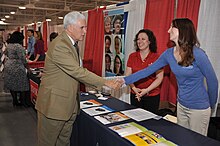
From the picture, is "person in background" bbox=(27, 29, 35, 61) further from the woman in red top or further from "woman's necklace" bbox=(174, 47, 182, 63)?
"woman's necklace" bbox=(174, 47, 182, 63)

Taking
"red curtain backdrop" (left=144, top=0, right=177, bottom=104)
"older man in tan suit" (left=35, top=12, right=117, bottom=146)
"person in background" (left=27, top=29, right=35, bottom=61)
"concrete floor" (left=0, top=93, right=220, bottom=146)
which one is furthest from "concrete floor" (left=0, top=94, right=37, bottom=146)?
"person in background" (left=27, top=29, right=35, bottom=61)

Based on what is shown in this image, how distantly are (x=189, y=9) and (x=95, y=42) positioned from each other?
2.31 metres

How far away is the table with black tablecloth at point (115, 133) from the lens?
→ 1.33 m

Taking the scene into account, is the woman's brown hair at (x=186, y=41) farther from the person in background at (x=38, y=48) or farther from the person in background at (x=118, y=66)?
the person in background at (x=38, y=48)

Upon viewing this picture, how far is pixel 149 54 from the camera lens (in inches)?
85.1

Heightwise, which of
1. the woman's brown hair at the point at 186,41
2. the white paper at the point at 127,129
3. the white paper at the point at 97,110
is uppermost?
the woman's brown hair at the point at 186,41

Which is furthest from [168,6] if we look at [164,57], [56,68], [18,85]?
[18,85]

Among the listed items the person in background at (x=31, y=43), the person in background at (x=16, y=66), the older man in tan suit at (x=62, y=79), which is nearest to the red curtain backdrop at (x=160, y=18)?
the older man in tan suit at (x=62, y=79)

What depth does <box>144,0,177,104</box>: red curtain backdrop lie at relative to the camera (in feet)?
8.67

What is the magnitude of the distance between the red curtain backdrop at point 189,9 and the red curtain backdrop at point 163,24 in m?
0.10

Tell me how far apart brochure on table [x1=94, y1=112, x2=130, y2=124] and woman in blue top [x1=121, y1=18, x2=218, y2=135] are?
0.46m

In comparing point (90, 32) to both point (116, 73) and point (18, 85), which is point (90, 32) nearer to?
point (116, 73)

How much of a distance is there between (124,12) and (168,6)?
0.91 m

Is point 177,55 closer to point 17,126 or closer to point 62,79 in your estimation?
point 62,79
